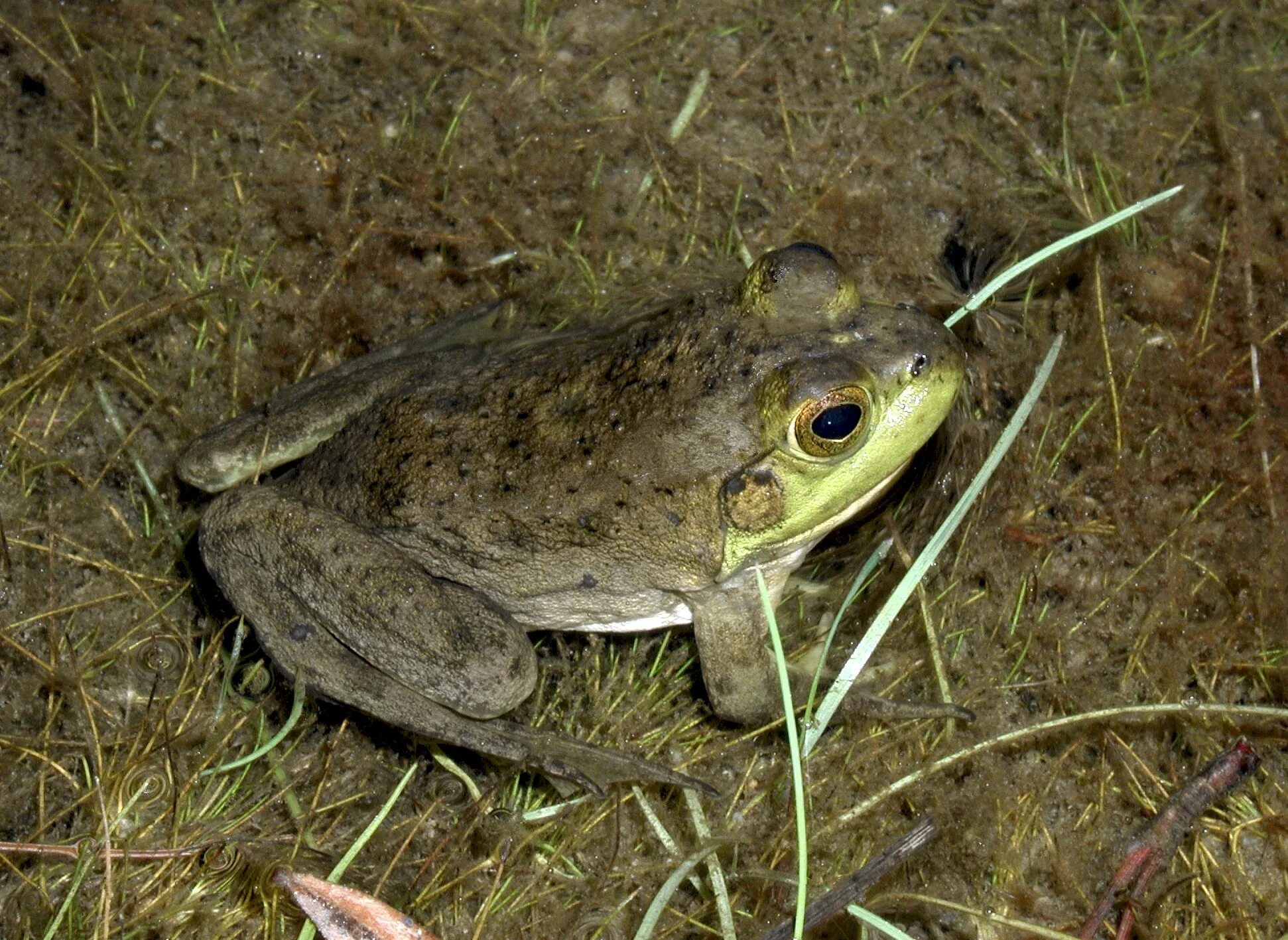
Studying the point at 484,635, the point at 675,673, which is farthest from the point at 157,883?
the point at 675,673

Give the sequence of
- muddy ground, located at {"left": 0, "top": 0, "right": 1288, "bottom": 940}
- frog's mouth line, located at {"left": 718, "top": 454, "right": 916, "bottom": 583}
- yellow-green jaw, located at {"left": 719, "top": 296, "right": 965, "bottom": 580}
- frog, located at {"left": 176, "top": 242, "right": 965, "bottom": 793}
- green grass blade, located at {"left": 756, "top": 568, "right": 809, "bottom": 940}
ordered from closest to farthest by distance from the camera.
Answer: green grass blade, located at {"left": 756, "top": 568, "right": 809, "bottom": 940}, yellow-green jaw, located at {"left": 719, "top": 296, "right": 965, "bottom": 580}, frog, located at {"left": 176, "top": 242, "right": 965, "bottom": 793}, frog's mouth line, located at {"left": 718, "top": 454, "right": 916, "bottom": 583}, muddy ground, located at {"left": 0, "top": 0, "right": 1288, "bottom": 940}

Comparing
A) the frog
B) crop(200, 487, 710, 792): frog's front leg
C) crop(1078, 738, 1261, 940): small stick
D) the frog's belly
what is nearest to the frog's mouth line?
the frog

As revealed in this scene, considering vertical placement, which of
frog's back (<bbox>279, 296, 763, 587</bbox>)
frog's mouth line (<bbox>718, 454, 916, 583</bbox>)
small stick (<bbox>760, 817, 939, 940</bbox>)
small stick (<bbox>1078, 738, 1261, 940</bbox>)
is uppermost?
frog's back (<bbox>279, 296, 763, 587</bbox>)

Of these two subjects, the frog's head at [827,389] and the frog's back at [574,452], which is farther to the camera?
the frog's back at [574,452]

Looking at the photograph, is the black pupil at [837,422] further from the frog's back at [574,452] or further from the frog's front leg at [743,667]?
the frog's front leg at [743,667]

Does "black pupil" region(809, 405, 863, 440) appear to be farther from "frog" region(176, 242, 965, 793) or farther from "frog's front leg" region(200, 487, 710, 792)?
"frog's front leg" region(200, 487, 710, 792)

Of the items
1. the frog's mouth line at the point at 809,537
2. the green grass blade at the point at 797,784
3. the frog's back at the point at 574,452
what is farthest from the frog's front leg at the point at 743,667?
the green grass blade at the point at 797,784

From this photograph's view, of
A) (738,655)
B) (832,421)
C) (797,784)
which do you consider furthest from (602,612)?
(832,421)
